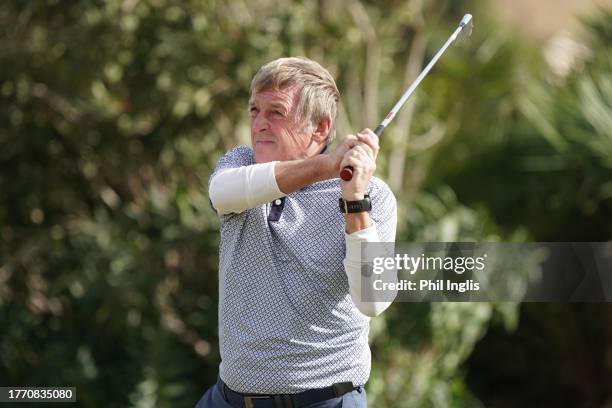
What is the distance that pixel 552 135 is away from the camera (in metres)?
6.80

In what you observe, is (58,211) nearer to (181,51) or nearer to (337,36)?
(181,51)

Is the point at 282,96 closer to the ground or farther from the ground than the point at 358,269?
farther from the ground

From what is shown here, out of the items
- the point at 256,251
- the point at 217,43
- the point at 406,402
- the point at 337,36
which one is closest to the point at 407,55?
the point at 337,36

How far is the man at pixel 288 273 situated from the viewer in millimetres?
2924

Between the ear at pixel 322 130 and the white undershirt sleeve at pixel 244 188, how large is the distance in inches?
9.2

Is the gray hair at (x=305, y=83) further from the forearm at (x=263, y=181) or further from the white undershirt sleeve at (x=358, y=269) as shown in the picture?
the white undershirt sleeve at (x=358, y=269)

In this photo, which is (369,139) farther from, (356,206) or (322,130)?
(322,130)

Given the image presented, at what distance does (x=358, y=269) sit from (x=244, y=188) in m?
0.40

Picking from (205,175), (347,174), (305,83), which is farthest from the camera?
(205,175)

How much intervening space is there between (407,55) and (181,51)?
167 centimetres

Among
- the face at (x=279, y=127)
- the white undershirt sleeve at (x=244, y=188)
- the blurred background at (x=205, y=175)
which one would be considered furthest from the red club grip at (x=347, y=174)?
the blurred background at (x=205, y=175)

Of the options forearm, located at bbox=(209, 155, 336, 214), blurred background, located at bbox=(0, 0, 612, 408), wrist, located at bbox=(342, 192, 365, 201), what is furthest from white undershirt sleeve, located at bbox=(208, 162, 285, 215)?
blurred background, located at bbox=(0, 0, 612, 408)

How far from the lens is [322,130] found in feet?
10.3

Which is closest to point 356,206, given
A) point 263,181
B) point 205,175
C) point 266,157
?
point 263,181
